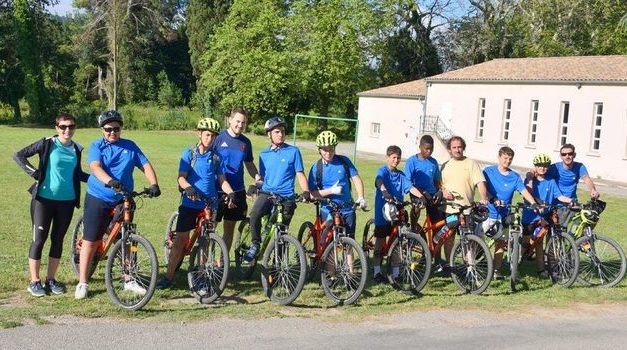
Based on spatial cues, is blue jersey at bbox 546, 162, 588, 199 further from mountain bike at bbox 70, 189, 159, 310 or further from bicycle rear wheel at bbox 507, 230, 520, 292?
mountain bike at bbox 70, 189, 159, 310

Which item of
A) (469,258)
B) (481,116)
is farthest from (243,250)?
(481,116)

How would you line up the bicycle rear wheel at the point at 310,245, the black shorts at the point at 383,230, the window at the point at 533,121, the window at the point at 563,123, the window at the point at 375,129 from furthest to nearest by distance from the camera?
the window at the point at 375,129 → the window at the point at 533,121 → the window at the point at 563,123 → the black shorts at the point at 383,230 → the bicycle rear wheel at the point at 310,245

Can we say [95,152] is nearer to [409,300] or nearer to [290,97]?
[409,300]

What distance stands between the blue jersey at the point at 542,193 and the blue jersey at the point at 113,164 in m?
4.61

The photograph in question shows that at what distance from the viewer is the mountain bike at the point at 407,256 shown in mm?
7801

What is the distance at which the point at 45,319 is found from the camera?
20.4 ft

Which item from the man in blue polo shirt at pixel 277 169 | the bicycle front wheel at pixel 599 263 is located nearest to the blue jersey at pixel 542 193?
the bicycle front wheel at pixel 599 263

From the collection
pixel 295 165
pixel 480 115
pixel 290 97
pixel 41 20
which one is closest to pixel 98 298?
pixel 295 165

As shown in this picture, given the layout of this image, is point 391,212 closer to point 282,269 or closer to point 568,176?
point 282,269

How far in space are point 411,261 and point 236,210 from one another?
6.29ft

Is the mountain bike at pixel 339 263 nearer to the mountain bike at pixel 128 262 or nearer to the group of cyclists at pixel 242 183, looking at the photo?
the group of cyclists at pixel 242 183

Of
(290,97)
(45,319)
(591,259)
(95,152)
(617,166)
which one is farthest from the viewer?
(290,97)

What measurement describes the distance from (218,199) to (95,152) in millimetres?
1367

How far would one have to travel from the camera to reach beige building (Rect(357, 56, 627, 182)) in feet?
95.2
